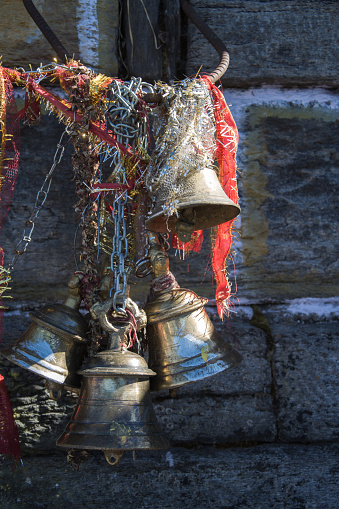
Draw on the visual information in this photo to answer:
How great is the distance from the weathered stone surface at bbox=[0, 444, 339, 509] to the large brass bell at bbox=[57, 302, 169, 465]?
1.30 feet

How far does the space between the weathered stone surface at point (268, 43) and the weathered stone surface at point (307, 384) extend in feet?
2.86

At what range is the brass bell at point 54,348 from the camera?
4.34 ft

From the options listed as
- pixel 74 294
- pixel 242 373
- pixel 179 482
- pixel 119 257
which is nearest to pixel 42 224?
pixel 74 294

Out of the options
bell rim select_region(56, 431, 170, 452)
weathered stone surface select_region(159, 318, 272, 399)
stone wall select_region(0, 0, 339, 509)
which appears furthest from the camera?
weathered stone surface select_region(159, 318, 272, 399)

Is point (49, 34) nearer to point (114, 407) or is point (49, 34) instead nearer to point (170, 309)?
point (170, 309)

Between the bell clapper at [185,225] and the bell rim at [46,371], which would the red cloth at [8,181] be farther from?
the bell clapper at [185,225]

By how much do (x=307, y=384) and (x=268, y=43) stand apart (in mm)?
1151

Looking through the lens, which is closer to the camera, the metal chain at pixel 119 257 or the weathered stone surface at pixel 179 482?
the metal chain at pixel 119 257

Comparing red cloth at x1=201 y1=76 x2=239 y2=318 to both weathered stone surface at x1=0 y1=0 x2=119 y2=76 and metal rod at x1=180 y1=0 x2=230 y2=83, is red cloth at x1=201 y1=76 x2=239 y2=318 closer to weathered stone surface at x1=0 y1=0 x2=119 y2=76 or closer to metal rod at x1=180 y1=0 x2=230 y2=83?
metal rod at x1=180 y1=0 x2=230 y2=83

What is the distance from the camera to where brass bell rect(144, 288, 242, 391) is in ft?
4.42

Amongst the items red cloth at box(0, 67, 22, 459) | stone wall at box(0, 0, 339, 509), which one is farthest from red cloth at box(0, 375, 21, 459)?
stone wall at box(0, 0, 339, 509)

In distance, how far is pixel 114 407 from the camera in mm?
1269

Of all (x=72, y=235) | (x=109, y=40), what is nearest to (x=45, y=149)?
(x=72, y=235)

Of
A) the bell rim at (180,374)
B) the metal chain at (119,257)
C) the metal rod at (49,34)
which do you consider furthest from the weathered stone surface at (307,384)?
the metal rod at (49,34)
